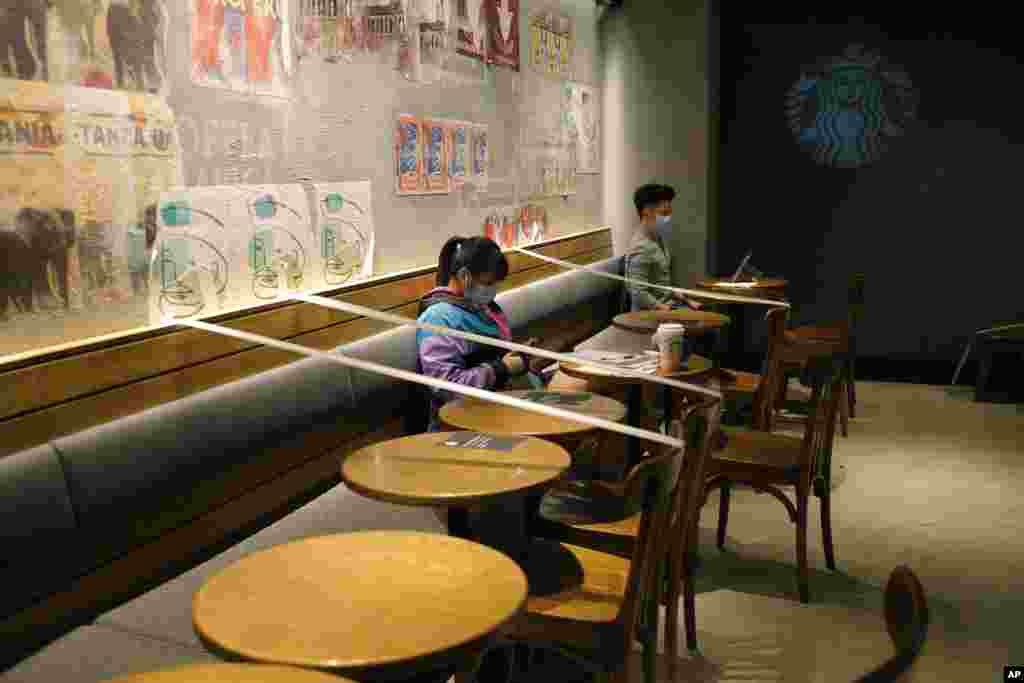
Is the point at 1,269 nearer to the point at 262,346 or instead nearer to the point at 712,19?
the point at 262,346

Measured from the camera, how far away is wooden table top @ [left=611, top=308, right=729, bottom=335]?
204 inches

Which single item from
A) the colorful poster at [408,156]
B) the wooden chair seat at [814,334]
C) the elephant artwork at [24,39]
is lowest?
the wooden chair seat at [814,334]

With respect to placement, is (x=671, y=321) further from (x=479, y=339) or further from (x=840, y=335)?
(x=479, y=339)

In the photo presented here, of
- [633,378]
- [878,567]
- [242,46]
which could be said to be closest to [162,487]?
[242,46]

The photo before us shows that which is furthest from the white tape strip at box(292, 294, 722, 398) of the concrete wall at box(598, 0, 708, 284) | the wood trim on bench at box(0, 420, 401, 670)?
the concrete wall at box(598, 0, 708, 284)

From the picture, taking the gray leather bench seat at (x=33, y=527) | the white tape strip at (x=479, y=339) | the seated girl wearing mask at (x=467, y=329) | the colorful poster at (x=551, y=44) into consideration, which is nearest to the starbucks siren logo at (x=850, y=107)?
the colorful poster at (x=551, y=44)

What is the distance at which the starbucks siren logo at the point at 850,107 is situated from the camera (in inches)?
308

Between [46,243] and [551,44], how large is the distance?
4.61 metres

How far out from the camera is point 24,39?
236cm

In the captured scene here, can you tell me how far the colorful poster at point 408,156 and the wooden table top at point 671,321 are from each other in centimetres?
149

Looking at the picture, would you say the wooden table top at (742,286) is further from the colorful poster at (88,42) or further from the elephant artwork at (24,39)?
the elephant artwork at (24,39)

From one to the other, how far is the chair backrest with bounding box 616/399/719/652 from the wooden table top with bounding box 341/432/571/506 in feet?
0.97

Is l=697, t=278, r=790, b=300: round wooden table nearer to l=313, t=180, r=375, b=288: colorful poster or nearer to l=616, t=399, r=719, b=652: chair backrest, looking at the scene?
l=313, t=180, r=375, b=288: colorful poster

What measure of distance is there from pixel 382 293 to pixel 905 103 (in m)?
5.58
